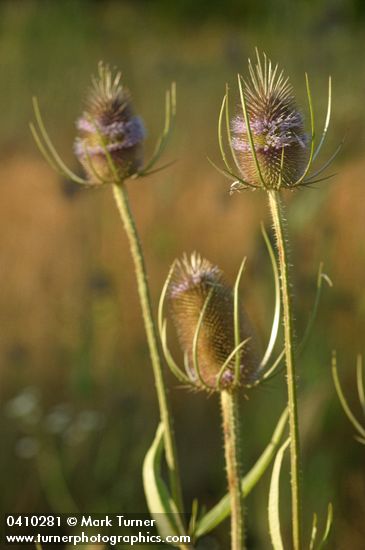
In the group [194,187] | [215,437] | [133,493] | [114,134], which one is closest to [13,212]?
[194,187]

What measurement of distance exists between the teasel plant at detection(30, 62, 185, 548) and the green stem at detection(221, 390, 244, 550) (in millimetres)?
64

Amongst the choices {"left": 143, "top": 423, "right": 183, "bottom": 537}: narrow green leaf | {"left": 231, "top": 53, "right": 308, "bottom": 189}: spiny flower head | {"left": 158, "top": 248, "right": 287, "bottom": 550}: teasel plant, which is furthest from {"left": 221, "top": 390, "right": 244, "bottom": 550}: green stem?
{"left": 231, "top": 53, "right": 308, "bottom": 189}: spiny flower head

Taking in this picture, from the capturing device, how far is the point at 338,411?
2.45m

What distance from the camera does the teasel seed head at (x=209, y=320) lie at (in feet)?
3.53

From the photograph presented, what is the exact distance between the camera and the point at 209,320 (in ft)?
3.59

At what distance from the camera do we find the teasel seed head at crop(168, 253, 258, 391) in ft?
3.53

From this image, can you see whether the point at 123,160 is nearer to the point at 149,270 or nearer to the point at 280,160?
the point at 280,160

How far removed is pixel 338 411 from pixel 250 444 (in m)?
0.26

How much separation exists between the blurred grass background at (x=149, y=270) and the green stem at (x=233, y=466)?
38 centimetres

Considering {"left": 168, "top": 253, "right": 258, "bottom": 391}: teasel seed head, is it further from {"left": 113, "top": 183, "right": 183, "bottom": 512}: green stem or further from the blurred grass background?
the blurred grass background

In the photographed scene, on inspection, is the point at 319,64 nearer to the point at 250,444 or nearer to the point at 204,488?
the point at 250,444

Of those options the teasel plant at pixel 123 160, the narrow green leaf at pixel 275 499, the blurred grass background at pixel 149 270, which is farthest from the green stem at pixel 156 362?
the blurred grass background at pixel 149 270

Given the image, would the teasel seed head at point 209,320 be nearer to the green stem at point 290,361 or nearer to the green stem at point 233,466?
the green stem at point 233,466

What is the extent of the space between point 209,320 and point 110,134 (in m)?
0.27
